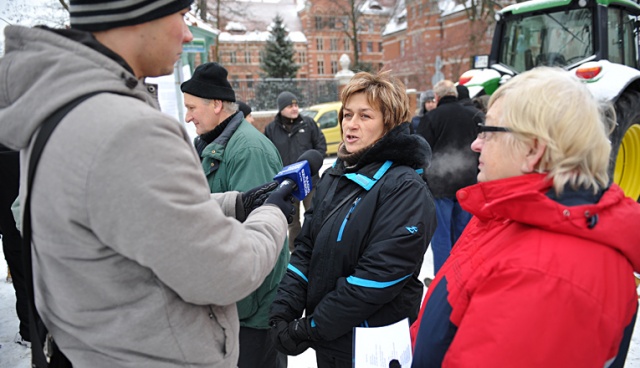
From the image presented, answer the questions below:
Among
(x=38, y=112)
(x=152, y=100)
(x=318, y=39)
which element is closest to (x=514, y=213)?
(x=152, y=100)

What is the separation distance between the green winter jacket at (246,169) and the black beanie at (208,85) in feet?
0.69

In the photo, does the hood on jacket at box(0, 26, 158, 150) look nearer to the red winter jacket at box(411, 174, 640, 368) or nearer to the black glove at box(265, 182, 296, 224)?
the black glove at box(265, 182, 296, 224)

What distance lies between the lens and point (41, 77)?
980 millimetres

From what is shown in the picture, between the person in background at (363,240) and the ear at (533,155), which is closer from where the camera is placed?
the ear at (533,155)

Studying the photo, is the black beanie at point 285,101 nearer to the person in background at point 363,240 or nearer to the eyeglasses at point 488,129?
the person in background at point 363,240

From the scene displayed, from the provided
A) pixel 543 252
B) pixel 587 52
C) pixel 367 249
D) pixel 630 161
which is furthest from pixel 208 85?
pixel 630 161

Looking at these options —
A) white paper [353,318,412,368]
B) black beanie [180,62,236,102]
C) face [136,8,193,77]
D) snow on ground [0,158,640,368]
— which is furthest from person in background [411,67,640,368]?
snow on ground [0,158,640,368]

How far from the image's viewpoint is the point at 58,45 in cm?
100

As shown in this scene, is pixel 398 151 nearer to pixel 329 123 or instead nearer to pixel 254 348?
pixel 254 348

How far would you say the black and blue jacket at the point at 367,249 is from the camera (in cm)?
190

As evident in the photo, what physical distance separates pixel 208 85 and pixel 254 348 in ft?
5.06

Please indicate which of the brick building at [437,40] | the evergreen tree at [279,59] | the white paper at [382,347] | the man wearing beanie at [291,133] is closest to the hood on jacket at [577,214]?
the white paper at [382,347]

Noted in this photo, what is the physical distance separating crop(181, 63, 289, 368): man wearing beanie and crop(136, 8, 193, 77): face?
3.87ft

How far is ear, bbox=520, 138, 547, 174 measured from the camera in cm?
121
